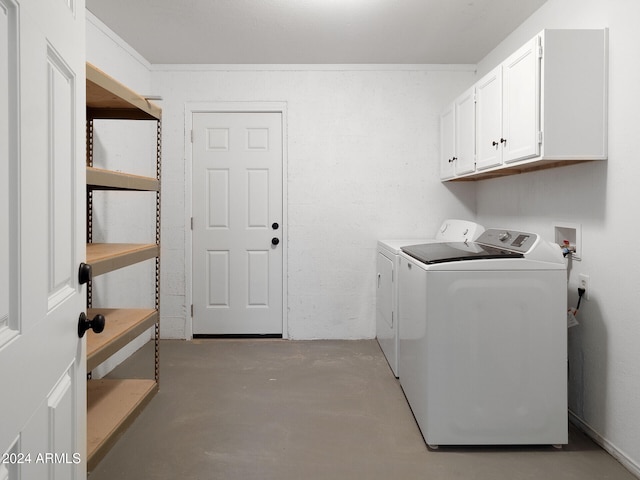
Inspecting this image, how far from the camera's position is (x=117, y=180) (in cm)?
205

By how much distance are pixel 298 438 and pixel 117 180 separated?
61.7 inches

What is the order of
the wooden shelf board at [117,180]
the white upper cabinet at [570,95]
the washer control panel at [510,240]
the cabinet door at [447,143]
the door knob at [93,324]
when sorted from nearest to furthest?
the door knob at [93,324], the wooden shelf board at [117,180], the white upper cabinet at [570,95], the washer control panel at [510,240], the cabinet door at [447,143]

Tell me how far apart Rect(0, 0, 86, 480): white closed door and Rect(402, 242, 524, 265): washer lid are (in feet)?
5.53

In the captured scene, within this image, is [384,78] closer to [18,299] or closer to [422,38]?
[422,38]

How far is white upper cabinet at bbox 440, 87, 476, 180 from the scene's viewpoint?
3.13 m

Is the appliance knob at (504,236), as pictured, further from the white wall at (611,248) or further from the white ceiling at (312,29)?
the white ceiling at (312,29)

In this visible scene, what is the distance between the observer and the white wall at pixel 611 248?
1.99 m

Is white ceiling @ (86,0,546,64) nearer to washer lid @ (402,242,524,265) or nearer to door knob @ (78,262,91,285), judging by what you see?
washer lid @ (402,242,524,265)

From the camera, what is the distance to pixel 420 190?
4.01 m

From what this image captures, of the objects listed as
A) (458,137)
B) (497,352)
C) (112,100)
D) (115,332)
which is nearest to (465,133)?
(458,137)

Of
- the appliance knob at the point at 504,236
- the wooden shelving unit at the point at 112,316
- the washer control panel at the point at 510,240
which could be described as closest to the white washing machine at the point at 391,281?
the washer control panel at the point at 510,240

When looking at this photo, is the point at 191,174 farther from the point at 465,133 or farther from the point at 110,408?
the point at 465,133

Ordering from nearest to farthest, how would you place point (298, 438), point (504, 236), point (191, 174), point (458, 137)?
point (298, 438) → point (504, 236) → point (458, 137) → point (191, 174)

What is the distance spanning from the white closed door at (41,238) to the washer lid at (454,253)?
1.69 metres
